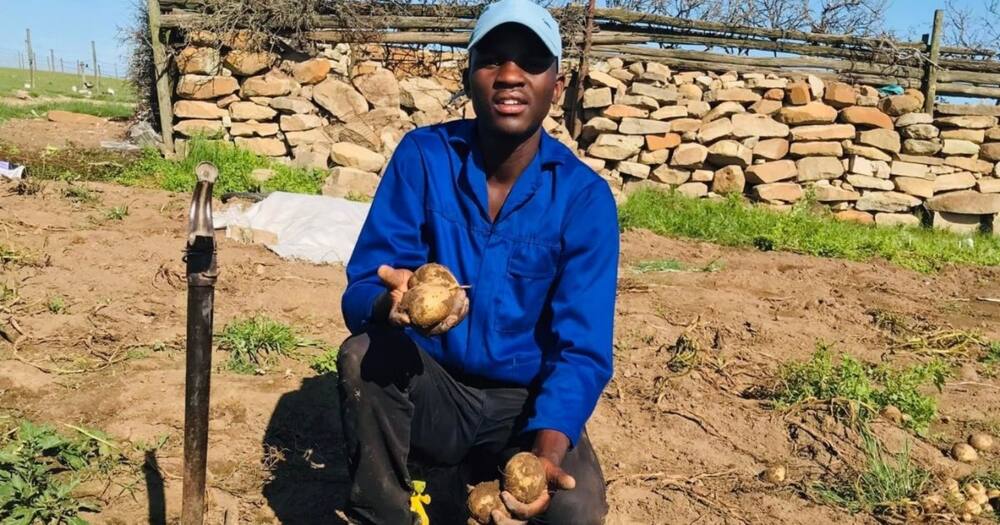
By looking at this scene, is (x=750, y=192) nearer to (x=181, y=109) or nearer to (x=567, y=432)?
(x=181, y=109)

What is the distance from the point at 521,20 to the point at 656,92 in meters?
7.06

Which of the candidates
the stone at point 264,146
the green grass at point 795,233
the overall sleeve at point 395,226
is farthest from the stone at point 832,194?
the overall sleeve at point 395,226

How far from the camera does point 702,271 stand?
20.0 ft

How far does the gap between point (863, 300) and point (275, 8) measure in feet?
20.5

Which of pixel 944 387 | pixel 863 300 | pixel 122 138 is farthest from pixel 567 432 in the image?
pixel 122 138

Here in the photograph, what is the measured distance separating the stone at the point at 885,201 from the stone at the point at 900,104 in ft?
3.03

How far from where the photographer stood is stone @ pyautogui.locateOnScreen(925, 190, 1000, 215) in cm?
898

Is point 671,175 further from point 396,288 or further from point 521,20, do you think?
point 396,288

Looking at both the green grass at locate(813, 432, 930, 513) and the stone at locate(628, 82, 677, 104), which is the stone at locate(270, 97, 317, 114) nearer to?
the stone at locate(628, 82, 677, 104)

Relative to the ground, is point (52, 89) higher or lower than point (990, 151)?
higher

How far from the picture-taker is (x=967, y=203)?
29.6 ft

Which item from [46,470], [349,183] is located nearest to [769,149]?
[349,183]

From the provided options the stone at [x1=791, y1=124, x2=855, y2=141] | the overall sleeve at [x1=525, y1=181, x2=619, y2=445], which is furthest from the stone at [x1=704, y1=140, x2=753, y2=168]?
the overall sleeve at [x1=525, y1=181, x2=619, y2=445]

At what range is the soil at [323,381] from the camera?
2.83 meters
